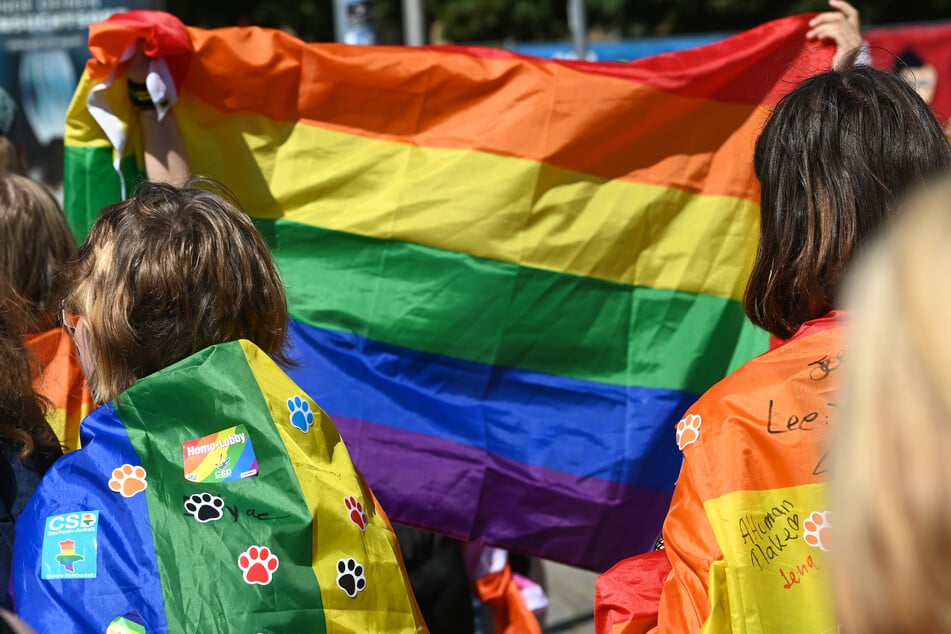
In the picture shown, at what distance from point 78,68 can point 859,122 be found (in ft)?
13.5

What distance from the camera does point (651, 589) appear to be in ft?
5.81

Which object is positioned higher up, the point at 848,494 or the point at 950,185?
the point at 950,185

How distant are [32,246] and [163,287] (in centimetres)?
88

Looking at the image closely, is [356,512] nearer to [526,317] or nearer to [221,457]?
[221,457]

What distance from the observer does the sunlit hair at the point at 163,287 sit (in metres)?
1.84

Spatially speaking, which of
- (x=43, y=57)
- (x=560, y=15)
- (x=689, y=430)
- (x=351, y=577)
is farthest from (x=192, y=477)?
(x=560, y=15)

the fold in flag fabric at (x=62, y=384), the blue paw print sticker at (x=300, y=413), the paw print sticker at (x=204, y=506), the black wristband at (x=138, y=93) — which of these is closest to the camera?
the paw print sticker at (x=204, y=506)

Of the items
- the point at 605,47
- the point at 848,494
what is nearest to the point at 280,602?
the point at 848,494

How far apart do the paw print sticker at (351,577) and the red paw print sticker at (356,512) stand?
0.07 meters

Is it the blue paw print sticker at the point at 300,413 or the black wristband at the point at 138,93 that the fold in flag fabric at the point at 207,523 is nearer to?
the blue paw print sticker at the point at 300,413

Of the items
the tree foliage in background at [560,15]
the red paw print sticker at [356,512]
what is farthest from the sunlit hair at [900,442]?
the tree foliage in background at [560,15]

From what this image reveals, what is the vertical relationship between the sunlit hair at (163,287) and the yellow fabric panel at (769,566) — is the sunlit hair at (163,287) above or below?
above

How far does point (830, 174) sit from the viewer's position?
5.84ft

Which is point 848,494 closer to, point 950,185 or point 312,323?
point 950,185
